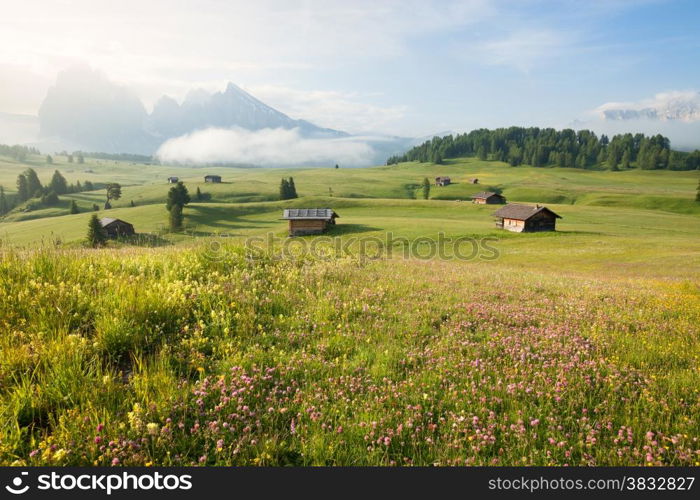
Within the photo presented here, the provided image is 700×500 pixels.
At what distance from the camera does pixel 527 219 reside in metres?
67.3

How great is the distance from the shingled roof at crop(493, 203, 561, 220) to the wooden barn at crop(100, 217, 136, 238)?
272ft

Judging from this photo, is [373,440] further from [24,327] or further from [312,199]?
[312,199]

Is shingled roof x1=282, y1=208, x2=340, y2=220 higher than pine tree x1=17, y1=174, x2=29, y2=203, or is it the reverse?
pine tree x1=17, y1=174, x2=29, y2=203

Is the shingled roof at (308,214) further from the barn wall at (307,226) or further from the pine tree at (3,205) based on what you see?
the pine tree at (3,205)

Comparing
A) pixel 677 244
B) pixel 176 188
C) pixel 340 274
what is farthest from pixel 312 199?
pixel 340 274

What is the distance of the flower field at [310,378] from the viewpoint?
11.0 ft

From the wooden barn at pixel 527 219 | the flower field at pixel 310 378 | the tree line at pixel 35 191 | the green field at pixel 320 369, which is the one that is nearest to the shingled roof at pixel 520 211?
the wooden barn at pixel 527 219

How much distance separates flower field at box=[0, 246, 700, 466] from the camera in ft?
11.0

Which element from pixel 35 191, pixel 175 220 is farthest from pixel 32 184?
pixel 175 220

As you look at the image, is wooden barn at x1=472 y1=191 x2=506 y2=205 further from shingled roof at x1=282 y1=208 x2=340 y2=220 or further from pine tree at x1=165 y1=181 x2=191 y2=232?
pine tree at x1=165 y1=181 x2=191 y2=232

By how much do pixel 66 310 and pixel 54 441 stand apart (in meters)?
2.55

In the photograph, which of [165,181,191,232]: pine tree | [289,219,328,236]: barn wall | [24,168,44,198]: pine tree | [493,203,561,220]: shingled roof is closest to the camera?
[493,203,561,220]: shingled roof

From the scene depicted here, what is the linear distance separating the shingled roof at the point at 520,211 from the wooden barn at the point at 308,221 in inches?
1382

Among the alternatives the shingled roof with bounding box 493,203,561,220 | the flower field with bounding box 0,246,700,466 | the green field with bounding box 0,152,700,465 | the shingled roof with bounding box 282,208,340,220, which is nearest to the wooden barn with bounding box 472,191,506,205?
the shingled roof with bounding box 493,203,561,220
